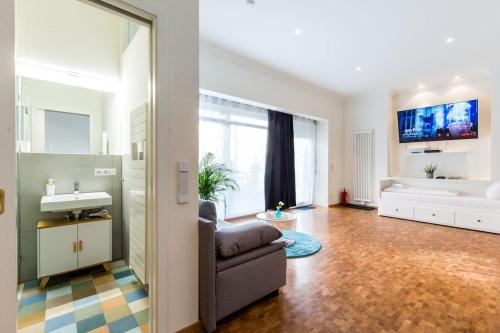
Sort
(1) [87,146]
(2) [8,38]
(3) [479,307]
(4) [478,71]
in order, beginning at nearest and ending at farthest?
(2) [8,38] → (3) [479,307] → (1) [87,146] → (4) [478,71]

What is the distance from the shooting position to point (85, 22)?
2.87 m

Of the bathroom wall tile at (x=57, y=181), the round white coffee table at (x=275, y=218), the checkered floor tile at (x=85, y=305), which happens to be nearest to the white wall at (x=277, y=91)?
the bathroom wall tile at (x=57, y=181)

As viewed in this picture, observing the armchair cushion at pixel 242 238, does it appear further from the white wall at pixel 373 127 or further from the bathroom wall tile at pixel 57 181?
the white wall at pixel 373 127

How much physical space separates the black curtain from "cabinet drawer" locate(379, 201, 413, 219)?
2.08 m

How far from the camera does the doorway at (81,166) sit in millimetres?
2209

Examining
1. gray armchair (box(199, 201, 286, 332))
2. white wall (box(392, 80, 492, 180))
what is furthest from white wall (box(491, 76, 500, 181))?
gray armchair (box(199, 201, 286, 332))

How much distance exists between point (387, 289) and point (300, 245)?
1.35 m

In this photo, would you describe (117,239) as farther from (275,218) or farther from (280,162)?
(280,162)

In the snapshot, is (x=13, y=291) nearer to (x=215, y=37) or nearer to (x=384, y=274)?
(x=384, y=274)

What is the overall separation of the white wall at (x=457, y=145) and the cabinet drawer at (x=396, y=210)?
1254 millimetres

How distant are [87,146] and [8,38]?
2.21 m

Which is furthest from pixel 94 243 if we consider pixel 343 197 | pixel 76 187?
pixel 343 197

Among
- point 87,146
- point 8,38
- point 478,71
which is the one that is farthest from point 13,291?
point 478,71

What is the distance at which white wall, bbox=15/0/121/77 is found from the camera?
2.46 meters
